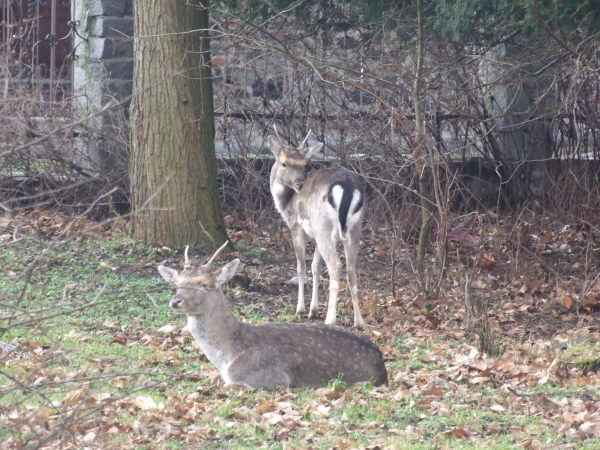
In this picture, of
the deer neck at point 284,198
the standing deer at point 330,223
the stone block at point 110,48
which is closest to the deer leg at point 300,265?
the standing deer at point 330,223

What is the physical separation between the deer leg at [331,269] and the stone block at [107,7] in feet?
16.2

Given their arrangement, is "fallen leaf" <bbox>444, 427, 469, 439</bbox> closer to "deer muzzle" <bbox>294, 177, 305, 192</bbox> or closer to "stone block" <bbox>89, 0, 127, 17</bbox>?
"deer muzzle" <bbox>294, 177, 305, 192</bbox>

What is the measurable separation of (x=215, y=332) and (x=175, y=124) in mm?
4125

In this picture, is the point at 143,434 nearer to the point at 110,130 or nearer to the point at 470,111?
the point at 110,130

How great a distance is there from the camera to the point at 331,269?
8.79 meters

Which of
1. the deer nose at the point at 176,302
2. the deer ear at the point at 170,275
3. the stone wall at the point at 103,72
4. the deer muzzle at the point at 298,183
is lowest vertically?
the deer nose at the point at 176,302

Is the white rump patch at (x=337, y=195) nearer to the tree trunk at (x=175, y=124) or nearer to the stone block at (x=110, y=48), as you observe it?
the tree trunk at (x=175, y=124)

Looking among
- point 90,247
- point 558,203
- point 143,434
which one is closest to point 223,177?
point 90,247

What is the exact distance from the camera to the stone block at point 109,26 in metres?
12.0

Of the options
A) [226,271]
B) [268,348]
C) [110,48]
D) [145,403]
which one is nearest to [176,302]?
[226,271]

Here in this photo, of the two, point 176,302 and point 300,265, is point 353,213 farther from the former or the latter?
point 176,302

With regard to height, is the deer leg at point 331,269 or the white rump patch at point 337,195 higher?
the white rump patch at point 337,195

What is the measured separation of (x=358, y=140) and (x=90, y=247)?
3.65 m

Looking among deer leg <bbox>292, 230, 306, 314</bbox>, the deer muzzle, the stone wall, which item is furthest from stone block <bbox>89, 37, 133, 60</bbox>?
deer leg <bbox>292, 230, 306, 314</bbox>
